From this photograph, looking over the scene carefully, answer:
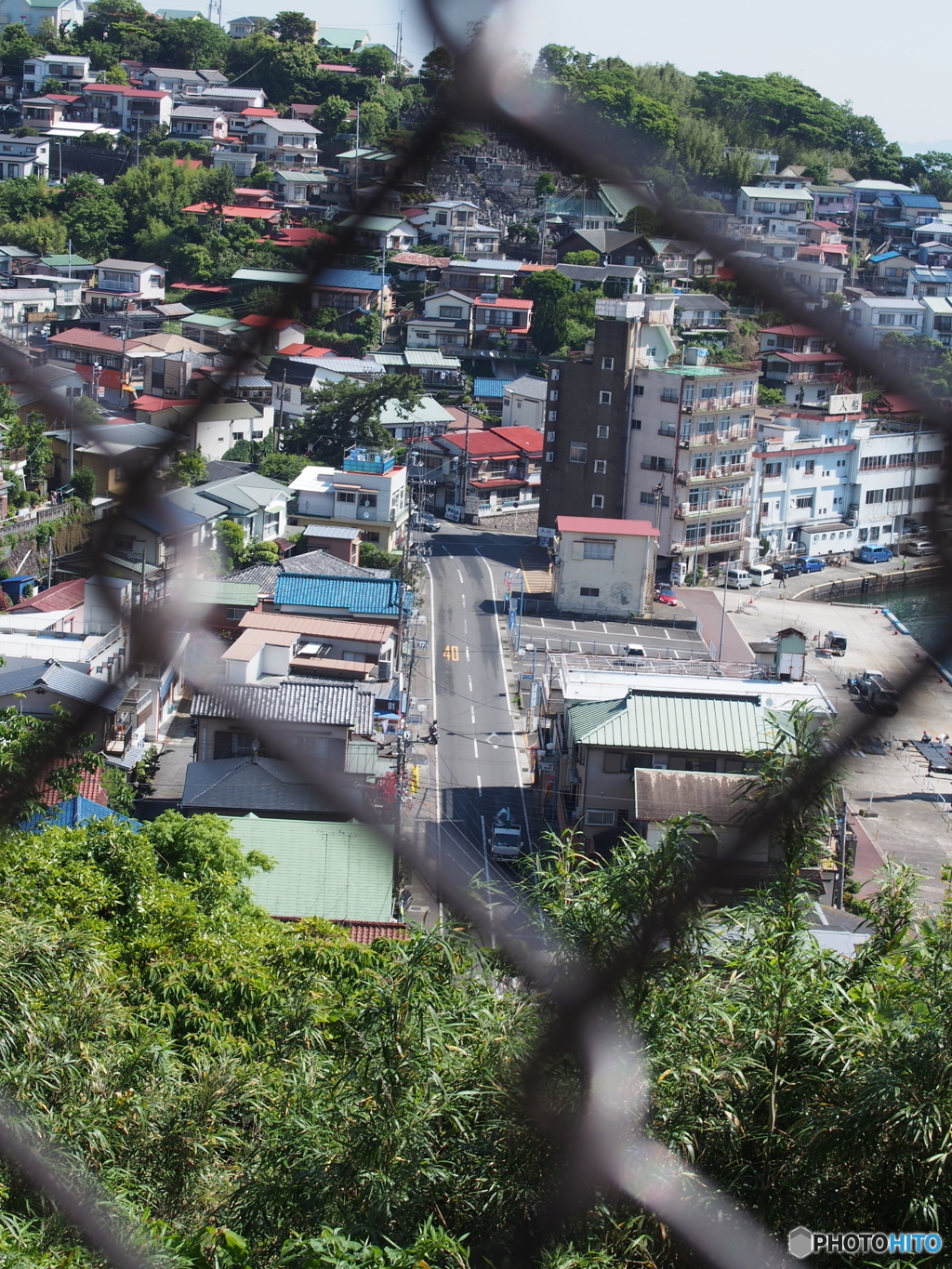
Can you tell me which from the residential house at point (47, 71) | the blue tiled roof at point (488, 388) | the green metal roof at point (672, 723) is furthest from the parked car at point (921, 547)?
the residential house at point (47, 71)

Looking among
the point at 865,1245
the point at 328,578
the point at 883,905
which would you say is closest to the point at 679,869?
the point at 865,1245

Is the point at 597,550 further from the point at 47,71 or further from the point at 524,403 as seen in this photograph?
the point at 47,71

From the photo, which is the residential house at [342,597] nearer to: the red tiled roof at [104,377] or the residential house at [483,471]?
the residential house at [483,471]

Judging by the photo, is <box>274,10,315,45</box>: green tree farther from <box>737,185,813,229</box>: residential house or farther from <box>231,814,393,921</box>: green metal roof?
<box>737,185,813,229</box>: residential house

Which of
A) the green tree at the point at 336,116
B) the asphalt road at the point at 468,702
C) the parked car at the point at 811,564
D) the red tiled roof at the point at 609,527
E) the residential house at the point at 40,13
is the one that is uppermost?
the residential house at the point at 40,13

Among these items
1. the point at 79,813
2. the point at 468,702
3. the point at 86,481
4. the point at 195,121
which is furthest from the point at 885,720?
the point at 195,121

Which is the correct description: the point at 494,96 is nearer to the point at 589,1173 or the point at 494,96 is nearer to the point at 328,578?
the point at 589,1173
